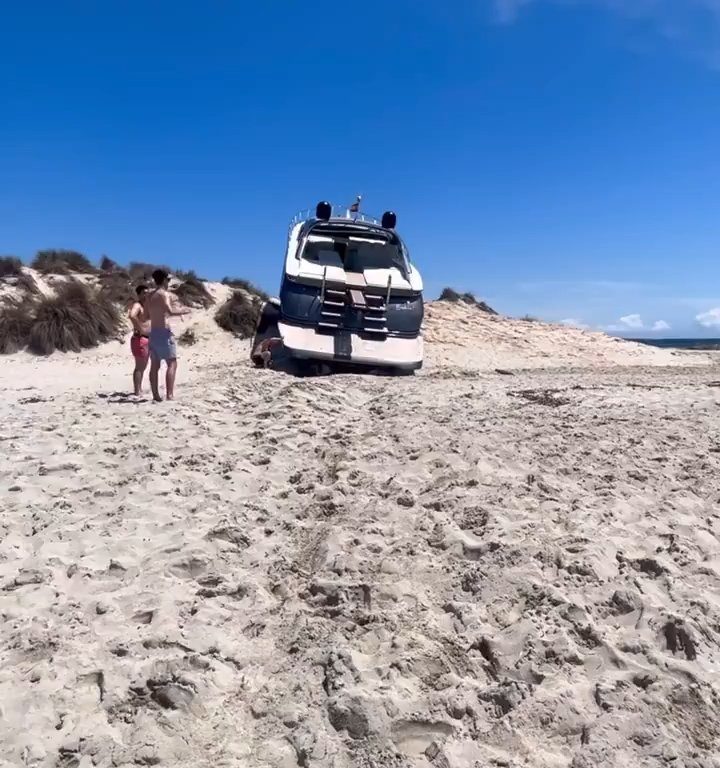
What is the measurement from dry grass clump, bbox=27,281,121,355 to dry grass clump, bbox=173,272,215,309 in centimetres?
273

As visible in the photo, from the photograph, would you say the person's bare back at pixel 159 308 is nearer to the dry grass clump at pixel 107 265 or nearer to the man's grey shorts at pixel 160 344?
the man's grey shorts at pixel 160 344

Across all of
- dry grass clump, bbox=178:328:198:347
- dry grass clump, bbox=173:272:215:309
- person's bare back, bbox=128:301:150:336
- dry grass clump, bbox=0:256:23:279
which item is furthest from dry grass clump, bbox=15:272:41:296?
person's bare back, bbox=128:301:150:336

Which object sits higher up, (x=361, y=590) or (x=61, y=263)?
(x=61, y=263)

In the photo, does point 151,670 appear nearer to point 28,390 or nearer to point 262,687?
point 262,687

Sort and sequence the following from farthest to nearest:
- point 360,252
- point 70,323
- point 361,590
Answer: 1. point 70,323
2. point 360,252
3. point 361,590

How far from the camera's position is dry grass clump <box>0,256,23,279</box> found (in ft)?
60.1

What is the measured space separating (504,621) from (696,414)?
13.9ft

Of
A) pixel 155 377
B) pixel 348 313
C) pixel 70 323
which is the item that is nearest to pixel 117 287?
pixel 70 323

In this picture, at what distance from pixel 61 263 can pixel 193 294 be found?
4.98 meters

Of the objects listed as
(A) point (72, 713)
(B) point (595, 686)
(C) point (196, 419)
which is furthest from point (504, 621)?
Result: (C) point (196, 419)

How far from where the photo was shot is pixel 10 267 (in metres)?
18.8

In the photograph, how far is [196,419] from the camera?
6.82m

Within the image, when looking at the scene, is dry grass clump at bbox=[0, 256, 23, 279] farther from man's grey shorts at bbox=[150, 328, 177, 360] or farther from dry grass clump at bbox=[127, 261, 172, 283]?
man's grey shorts at bbox=[150, 328, 177, 360]

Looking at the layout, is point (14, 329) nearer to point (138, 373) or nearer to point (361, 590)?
point (138, 373)
